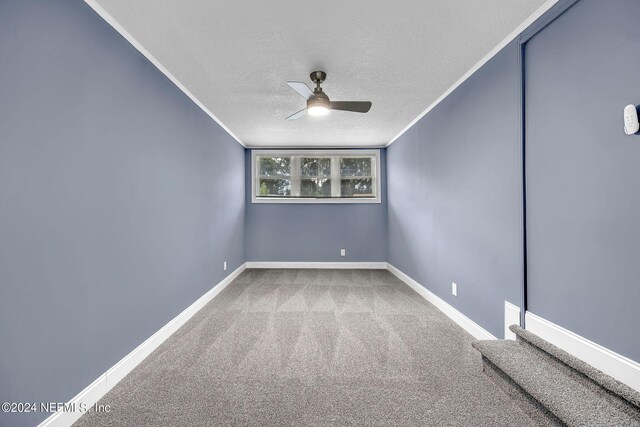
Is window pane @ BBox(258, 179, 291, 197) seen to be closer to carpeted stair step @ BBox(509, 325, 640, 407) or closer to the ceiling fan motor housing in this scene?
the ceiling fan motor housing

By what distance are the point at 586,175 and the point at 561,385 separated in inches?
46.0

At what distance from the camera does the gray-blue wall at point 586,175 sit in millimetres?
1306

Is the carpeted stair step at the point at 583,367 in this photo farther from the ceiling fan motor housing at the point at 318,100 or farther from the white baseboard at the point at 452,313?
the ceiling fan motor housing at the point at 318,100

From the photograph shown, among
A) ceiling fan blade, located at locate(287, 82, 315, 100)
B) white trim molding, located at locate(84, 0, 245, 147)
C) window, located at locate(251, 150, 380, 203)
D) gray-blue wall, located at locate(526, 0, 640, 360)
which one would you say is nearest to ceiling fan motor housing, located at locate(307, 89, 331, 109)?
ceiling fan blade, located at locate(287, 82, 315, 100)

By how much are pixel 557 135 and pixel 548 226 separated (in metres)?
0.57

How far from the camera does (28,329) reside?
127cm

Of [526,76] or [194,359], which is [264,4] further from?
[194,359]

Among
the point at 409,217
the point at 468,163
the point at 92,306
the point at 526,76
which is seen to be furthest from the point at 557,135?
the point at 92,306

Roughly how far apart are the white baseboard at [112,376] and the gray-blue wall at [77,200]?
5 centimetres

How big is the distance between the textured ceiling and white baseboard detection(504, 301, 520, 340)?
2053 mm

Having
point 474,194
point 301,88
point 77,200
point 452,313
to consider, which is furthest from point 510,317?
point 77,200

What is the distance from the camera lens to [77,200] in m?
1.54

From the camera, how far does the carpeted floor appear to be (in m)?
1.52

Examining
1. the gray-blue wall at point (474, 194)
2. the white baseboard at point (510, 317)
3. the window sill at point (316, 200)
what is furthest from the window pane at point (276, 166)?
the white baseboard at point (510, 317)
